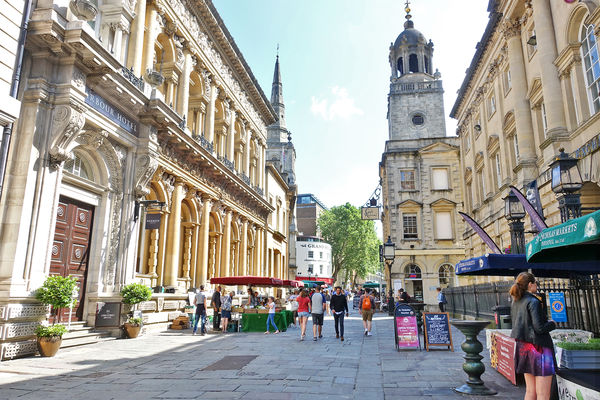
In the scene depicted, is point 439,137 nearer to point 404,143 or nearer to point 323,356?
point 404,143

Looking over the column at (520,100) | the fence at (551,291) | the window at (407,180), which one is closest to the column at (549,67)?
the column at (520,100)

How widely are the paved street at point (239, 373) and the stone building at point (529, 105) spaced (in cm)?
704

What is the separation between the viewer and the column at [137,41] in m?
15.0

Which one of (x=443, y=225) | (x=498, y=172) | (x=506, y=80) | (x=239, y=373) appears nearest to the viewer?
(x=239, y=373)

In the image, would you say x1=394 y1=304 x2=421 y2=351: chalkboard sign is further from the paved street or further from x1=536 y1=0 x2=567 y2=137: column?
x1=536 y1=0 x2=567 y2=137: column

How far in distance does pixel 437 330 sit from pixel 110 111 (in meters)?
11.6

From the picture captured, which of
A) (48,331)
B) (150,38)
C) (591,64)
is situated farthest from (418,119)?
(48,331)

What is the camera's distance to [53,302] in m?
9.80

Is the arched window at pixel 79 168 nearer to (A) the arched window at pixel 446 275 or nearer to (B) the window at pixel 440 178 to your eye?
(A) the arched window at pixel 446 275

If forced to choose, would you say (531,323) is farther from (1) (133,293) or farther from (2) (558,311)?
(1) (133,293)

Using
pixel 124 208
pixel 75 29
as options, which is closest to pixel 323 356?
pixel 124 208

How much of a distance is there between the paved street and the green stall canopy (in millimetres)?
2147

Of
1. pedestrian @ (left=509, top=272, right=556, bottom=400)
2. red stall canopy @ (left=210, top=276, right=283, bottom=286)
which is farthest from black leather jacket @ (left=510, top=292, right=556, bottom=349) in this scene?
red stall canopy @ (left=210, top=276, right=283, bottom=286)

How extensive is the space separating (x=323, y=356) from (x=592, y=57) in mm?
12441
